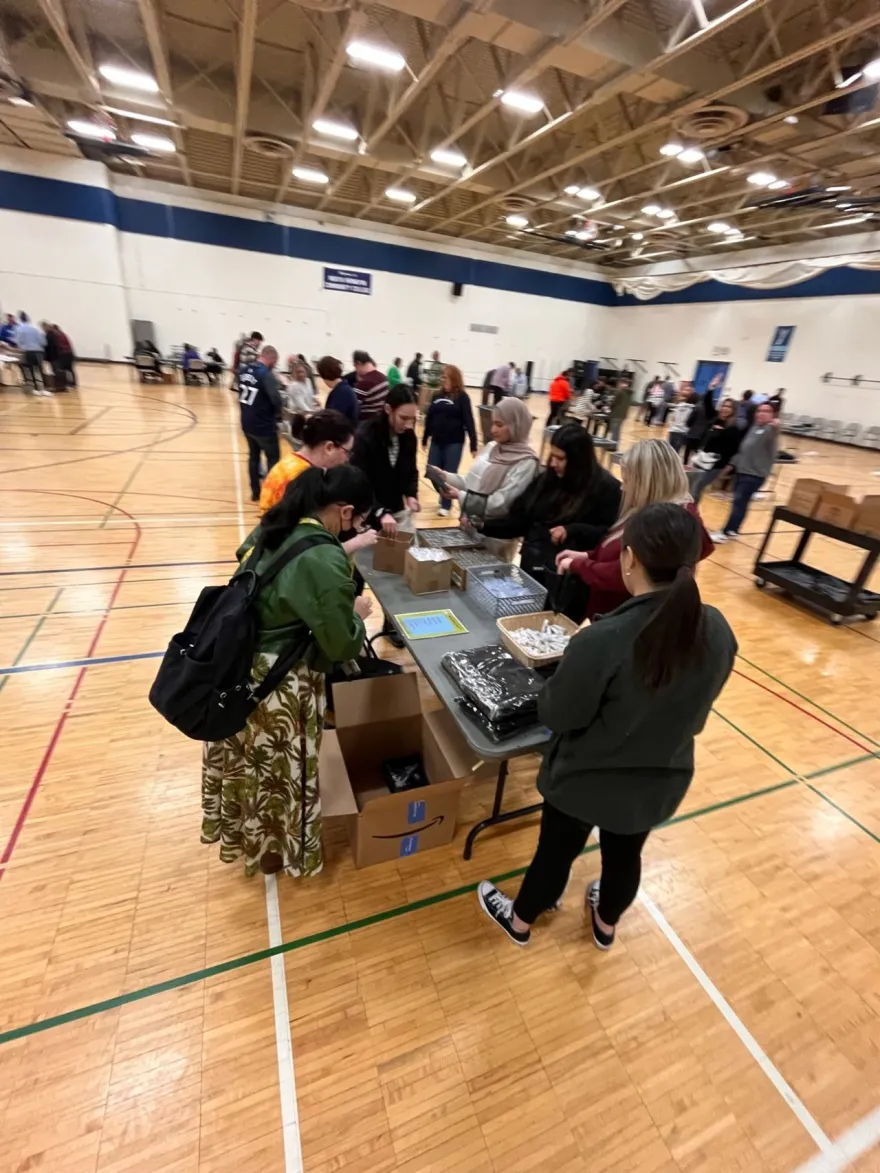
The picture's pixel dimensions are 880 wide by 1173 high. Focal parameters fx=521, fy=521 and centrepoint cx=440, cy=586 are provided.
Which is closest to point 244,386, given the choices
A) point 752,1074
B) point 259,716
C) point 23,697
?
point 23,697

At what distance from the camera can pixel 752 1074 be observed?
1.62m

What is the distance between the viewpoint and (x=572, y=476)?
2738 mm

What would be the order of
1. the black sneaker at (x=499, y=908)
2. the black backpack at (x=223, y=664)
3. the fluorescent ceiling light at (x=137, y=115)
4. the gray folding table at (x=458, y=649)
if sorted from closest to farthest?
the black backpack at (x=223, y=664)
the gray folding table at (x=458, y=649)
the black sneaker at (x=499, y=908)
the fluorescent ceiling light at (x=137, y=115)

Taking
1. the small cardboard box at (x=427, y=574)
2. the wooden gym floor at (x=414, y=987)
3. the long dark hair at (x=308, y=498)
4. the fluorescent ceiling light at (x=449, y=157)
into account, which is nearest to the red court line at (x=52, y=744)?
the wooden gym floor at (x=414, y=987)

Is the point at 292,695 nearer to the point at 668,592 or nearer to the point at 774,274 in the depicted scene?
the point at 668,592

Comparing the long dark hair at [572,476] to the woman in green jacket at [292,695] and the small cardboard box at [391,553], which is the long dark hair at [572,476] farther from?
the woman in green jacket at [292,695]

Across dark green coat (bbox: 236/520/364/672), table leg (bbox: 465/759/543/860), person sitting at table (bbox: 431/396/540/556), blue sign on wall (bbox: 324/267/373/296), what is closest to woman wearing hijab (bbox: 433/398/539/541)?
person sitting at table (bbox: 431/396/540/556)

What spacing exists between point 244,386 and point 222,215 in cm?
1471

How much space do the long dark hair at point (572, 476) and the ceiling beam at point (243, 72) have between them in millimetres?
6907

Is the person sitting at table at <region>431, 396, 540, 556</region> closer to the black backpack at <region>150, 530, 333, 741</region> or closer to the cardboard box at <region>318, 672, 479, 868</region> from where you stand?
the cardboard box at <region>318, 672, 479, 868</region>

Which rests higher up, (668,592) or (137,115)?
(137,115)

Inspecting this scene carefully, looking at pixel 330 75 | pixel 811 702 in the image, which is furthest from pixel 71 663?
pixel 330 75

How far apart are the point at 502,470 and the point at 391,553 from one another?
3.15 ft

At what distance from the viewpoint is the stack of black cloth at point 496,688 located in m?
1.71
